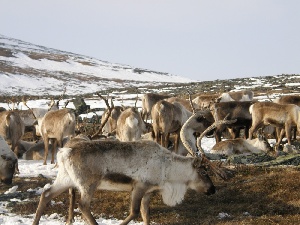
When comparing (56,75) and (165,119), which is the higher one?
(165,119)

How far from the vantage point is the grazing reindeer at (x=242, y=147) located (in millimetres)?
13336

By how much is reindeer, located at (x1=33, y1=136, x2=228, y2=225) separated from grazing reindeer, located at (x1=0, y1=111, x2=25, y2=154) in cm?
792

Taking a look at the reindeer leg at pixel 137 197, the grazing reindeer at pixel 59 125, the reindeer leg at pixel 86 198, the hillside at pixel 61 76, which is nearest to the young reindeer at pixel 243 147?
the grazing reindeer at pixel 59 125

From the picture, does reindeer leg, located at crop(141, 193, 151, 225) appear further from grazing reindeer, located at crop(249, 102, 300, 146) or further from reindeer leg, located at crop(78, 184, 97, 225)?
grazing reindeer, located at crop(249, 102, 300, 146)

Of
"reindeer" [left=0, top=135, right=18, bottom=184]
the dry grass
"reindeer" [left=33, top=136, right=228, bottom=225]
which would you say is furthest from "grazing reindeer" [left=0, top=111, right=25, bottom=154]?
"reindeer" [left=33, top=136, right=228, bottom=225]

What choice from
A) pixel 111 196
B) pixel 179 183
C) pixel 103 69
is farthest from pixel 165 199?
pixel 103 69

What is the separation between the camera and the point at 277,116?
14.2 metres

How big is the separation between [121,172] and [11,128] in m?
8.49

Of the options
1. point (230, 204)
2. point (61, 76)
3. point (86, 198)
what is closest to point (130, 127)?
point (230, 204)

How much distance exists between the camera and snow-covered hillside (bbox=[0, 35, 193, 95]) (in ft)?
265

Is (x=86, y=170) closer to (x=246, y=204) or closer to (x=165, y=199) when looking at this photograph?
(x=165, y=199)

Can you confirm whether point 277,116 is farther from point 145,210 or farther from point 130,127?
point 145,210

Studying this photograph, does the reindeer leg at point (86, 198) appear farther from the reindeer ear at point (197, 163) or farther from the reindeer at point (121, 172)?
the reindeer ear at point (197, 163)

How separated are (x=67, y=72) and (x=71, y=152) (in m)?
99.7
